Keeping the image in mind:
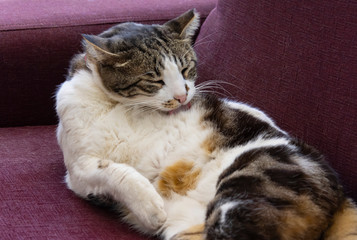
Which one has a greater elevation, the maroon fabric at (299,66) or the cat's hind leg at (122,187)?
the maroon fabric at (299,66)

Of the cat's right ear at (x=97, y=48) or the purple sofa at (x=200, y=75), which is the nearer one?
the purple sofa at (x=200, y=75)

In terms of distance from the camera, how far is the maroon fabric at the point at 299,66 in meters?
1.23

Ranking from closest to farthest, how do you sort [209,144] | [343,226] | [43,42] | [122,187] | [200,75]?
1. [343,226]
2. [122,187]
3. [209,144]
4. [200,75]
5. [43,42]

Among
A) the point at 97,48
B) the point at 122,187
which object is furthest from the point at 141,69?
the point at 122,187

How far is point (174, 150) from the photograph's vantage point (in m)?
1.36

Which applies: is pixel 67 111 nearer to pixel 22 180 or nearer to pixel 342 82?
pixel 22 180

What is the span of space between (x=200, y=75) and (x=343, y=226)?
0.75 m

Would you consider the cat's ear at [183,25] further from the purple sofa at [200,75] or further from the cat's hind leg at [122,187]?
the cat's hind leg at [122,187]

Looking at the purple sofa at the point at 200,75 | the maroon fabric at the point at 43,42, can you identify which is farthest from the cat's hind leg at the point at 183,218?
the maroon fabric at the point at 43,42

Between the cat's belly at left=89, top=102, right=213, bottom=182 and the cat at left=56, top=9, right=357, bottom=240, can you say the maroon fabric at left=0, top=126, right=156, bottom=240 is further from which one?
the cat's belly at left=89, top=102, right=213, bottom=182

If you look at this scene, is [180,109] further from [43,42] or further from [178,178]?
[43,42]

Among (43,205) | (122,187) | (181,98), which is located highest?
(181,98)

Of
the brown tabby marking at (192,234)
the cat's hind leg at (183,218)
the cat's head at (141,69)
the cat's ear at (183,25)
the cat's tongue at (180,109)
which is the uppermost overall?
the cat's ear at (183,25)

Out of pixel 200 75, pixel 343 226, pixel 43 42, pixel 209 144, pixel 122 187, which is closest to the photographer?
pixel 343 226
